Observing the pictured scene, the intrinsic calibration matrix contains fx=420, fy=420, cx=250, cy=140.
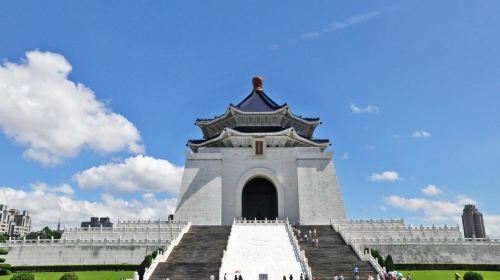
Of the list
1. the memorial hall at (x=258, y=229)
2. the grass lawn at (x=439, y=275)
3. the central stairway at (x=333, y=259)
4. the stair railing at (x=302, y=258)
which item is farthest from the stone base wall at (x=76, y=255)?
the grass lawn at (x=439, y=275)

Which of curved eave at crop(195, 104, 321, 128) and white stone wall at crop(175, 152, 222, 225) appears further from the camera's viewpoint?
curved eave at crop(195, 104, 321, 128)

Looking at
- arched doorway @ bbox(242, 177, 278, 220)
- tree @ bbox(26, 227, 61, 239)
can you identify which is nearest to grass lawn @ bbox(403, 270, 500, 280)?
arched doorway @ bbox(242, 177, 278, 220)

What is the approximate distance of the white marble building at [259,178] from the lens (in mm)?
30688

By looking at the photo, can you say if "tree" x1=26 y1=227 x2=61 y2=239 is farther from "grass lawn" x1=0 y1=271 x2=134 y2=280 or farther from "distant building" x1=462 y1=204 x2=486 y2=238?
"distant building" x1=462 y1=204 x2=486 y2=238

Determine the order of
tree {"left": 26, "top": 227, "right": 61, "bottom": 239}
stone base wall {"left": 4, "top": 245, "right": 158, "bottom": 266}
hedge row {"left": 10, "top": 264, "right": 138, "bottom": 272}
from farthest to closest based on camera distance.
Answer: tree {"left": 26, "top": 227, "right": 61, "bottom": 239}, stone base wall {"left": 4, "top": 245, "right": 158, "bottom": 266}, hedge row {"left": 10, "top": 264, "right": 138, "bottom": 272}

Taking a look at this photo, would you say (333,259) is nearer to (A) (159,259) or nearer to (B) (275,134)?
(A) (159,259)

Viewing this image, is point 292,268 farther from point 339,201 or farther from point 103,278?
point 339,201

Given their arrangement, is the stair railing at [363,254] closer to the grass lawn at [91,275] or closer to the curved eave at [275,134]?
the curved eave at [275,134]

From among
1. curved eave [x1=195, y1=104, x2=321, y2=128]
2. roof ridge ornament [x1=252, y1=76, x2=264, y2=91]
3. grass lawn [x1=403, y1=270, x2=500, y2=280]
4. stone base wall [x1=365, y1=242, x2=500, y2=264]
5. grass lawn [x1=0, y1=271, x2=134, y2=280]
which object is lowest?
grass lawn [x1=403, y1=270, x2=500, y2=280]

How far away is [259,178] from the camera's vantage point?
110 ft

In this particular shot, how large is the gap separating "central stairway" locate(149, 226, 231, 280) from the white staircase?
1.83 feet

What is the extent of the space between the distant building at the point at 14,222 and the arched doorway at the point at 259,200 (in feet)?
206

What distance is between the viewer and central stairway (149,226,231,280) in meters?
16.9

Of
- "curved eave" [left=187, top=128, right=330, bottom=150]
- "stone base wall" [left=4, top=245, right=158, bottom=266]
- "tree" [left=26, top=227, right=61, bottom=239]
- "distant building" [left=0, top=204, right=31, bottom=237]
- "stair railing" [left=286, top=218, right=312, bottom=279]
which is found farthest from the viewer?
"distant building" [left=0, top=204, right=31, bottom=237]
